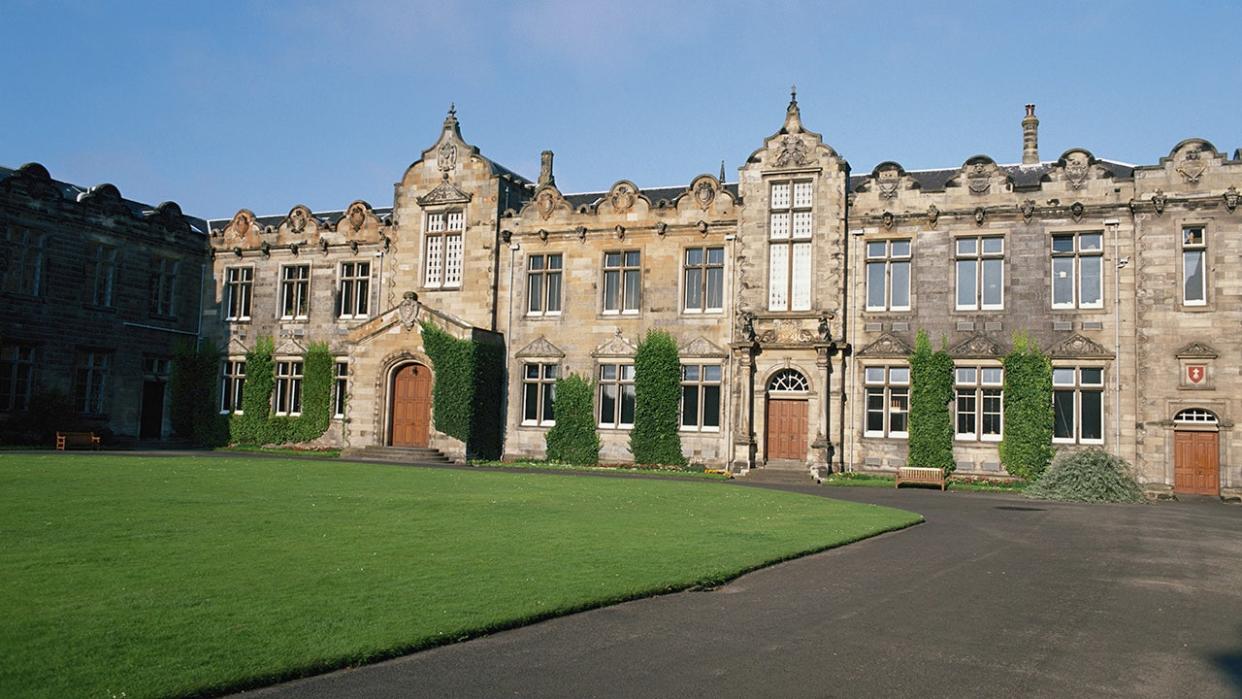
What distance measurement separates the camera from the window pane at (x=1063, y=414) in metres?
29.0

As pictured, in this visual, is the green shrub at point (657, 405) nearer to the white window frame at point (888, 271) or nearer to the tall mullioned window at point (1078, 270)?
the white window frame at point (888, 271)

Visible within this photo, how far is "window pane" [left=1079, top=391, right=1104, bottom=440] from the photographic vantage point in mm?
28656

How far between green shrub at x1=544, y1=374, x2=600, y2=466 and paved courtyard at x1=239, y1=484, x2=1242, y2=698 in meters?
20.6

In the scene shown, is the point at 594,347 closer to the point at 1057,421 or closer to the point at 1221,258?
the point at 1057,421

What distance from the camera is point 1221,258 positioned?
90.9ft

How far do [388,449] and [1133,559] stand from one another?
83.4 feet

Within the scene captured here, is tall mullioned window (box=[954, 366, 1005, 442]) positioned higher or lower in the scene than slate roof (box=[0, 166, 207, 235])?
lower

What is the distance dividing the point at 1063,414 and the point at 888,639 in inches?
913

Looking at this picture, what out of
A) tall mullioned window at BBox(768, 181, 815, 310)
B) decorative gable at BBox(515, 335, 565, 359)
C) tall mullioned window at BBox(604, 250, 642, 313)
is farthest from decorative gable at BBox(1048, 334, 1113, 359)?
decorative gable at BBox(515, 335, 565, 359)

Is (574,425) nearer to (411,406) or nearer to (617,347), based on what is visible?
(617,347)

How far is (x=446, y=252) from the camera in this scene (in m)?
36.9

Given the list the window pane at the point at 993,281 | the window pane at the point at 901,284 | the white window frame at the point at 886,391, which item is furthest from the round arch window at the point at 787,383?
the window pane at the point at 993,281

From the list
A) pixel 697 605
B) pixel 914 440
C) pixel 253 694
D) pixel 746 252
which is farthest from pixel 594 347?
pixel 253 694

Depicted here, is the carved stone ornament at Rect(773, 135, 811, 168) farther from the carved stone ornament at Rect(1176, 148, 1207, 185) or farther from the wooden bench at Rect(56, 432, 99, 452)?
the wooden bench at Rect(56, 432, 99, 452)
